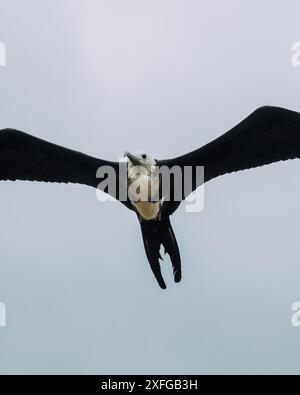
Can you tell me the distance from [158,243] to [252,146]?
3.88ft

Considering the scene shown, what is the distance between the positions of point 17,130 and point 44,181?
727mm

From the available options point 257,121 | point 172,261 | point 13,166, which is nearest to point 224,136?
point 257,121

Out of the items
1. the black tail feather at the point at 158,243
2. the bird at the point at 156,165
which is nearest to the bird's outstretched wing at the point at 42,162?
the bird at the point at 156,165

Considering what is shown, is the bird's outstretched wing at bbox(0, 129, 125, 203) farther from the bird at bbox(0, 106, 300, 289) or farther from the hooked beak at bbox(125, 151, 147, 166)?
the hooked beak at bbox(125, 151, 147, 166)

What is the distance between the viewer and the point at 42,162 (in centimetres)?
1075

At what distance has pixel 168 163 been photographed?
1049 centimetres

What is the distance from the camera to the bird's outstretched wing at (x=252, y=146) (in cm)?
1015

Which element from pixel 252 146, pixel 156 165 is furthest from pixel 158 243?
pixel 252 146

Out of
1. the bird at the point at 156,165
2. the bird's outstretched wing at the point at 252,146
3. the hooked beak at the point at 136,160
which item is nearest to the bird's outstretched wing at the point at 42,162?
the bird at the point at 156,165

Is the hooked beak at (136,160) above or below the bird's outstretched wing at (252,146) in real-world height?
below

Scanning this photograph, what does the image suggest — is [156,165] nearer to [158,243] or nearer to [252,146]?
[158,243]

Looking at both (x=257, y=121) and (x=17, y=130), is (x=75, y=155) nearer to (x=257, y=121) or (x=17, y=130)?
(x=17, y=130)

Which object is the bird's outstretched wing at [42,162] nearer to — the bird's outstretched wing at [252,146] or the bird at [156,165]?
the bird at [156,165]

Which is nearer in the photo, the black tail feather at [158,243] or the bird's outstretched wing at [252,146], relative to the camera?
the bird's outstretched wing at [252,146]
